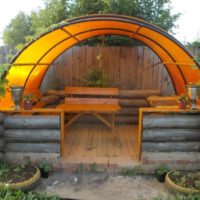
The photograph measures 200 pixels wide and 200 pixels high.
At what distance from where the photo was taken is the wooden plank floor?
16.8 ft

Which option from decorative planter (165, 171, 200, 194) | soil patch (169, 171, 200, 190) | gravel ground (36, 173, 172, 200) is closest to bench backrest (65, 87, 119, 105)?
gravel ground (36, 173, 172, 200)

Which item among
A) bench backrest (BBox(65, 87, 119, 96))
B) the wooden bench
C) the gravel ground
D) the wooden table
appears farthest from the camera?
bench backrest (BBox(65, 87, 119, 96))

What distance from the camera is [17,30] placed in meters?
12.0

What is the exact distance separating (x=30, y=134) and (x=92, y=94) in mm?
2623

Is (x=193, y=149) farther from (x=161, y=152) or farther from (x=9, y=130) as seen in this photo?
(x=9, y=130)

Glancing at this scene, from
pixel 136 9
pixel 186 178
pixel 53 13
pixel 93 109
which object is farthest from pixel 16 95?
pixel 136 9

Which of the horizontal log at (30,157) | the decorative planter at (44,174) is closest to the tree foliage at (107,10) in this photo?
the horizontal log at (30,157)

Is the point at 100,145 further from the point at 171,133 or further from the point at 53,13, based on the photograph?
the point at 53,13

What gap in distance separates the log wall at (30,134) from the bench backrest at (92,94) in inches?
86.3

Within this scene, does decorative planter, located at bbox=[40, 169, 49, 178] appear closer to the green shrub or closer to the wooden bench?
the green shrub

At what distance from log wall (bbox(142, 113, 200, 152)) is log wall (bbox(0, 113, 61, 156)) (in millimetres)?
1504

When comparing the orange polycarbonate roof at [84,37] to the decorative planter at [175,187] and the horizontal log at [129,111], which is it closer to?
the horizontal log at [129,111]

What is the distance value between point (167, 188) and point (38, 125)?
228 cm

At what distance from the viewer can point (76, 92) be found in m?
7.25
